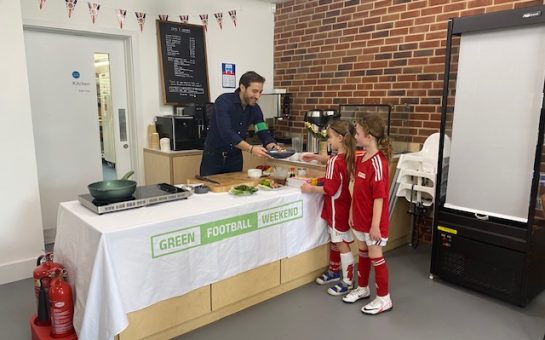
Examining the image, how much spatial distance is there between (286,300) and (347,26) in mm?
2765

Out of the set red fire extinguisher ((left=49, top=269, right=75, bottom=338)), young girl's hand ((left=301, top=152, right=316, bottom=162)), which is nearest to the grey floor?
red fire extinguisher ((left=49, top=269, right=75, bottom=338))

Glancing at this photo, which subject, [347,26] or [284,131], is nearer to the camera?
[347,26]

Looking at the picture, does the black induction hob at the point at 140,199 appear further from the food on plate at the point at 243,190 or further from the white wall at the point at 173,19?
the white wall at the point at 173,19

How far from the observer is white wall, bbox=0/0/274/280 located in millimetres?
2791

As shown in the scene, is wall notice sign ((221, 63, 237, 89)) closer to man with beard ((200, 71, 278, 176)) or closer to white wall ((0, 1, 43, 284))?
man with beard ((200, 71, 278, 176))

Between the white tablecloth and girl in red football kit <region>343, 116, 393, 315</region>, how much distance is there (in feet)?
1.41

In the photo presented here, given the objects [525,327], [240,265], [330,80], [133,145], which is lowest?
[525,327]

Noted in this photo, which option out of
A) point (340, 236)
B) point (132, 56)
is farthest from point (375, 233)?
point (132, 56)

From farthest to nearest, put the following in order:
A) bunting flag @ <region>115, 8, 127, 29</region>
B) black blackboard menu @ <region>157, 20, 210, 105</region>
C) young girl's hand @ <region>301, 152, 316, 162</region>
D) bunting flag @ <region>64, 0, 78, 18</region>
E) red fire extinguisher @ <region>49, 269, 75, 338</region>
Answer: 1. black blackboard menu @ <region>157, 20, 210, 105</region>
2. bunting flag @ <region>115, 8, 127, 29</region>
3. bunting flag @ <region>64, 0, 78, 18</region>
4. young girl's hand @ <region>301, 152, 316, 162</region>
5. red fire extinguisher @ <region>49, 269, 75, 338</region>

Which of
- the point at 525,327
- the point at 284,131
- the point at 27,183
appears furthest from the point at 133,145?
the point at 525,327

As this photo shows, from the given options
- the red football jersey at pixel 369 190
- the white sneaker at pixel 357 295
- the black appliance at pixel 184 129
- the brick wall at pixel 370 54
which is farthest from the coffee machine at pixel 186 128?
the white sneaker at pixel 357 295

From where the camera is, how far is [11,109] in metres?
2.79

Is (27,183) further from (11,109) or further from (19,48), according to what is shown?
(19,48)

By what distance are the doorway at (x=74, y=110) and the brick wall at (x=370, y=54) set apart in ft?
6.13
